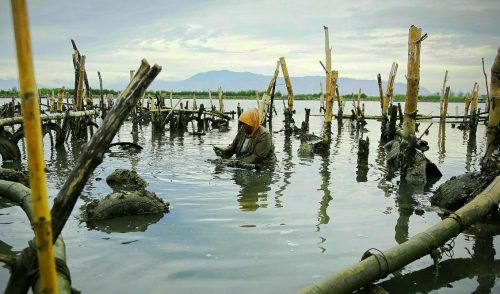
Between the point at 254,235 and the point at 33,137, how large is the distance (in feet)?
13.8

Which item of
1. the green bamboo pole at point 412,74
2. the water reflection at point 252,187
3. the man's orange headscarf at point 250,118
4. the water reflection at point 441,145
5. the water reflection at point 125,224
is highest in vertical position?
the green bamboo pole at point 412,74

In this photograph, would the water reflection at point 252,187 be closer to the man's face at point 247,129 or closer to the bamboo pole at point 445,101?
the man's face at point 247,129

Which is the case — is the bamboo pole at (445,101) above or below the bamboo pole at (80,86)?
below

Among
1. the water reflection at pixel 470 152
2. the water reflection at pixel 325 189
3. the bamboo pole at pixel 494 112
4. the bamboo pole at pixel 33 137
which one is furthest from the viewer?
the water reflection at pixel 470 152

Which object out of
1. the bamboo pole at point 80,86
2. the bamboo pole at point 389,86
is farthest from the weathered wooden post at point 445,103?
the bamboo pole at point 80,86

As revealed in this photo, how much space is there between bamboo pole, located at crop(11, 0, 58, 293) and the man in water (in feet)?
27.6

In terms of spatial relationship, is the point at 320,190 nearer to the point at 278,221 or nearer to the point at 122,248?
the point at 278,221

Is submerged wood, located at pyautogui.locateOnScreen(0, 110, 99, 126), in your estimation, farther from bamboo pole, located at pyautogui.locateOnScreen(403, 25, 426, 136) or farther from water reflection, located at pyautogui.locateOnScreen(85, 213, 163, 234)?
bamboo pole, located at pyautogui.locateOnScreen(403, 25, 426, 136)

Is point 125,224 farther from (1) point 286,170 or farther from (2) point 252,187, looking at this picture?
(1) point 286,170

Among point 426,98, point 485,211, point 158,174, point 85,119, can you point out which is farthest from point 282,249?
point 426,98

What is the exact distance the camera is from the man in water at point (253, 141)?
1031 cm

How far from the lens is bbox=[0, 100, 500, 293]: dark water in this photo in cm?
435

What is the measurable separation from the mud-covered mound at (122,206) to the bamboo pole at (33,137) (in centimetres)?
444

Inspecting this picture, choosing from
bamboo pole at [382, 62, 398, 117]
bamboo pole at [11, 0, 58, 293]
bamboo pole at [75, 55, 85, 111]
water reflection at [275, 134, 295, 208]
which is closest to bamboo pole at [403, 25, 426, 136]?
water reflection at [275, 134, 295, 208]
